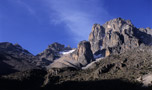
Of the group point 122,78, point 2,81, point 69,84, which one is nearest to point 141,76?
point 122,78

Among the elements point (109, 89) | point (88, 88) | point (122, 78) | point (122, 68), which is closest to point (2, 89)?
point (88, 88)

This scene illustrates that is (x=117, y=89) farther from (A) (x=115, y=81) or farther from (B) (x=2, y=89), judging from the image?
(B) (x=2, y=89)

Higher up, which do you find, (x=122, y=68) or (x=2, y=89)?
(x=122, y=68)

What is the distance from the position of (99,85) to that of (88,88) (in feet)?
21.9

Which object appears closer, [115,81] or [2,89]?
[115,81]

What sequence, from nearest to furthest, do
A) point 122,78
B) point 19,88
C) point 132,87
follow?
point 132,87 → point 122,78 → point 19,88

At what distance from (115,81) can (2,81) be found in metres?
81.9

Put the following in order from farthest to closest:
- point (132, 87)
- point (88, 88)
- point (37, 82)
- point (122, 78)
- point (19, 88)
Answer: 1. point (37, 82)
2. point (19, 88)
3. point (122, 78)
4. point (88, 88)
5. point (132, 87)

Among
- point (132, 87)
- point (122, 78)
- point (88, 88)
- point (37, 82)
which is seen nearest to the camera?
point (132, 87)

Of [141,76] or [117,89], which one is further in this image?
[141,76]

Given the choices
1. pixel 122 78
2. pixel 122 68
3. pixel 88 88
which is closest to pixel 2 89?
pixel 88 88

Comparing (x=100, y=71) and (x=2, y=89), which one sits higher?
(x=100, y=71)

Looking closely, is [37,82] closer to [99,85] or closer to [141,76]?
[99,85]

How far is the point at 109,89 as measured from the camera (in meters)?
101
